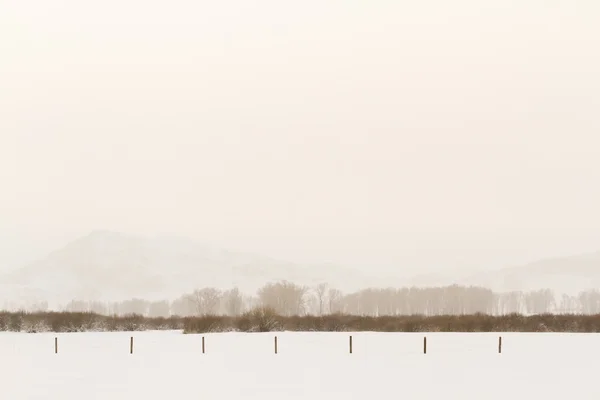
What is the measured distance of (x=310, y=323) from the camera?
69125 mm

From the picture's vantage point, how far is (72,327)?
6881 centimetres
